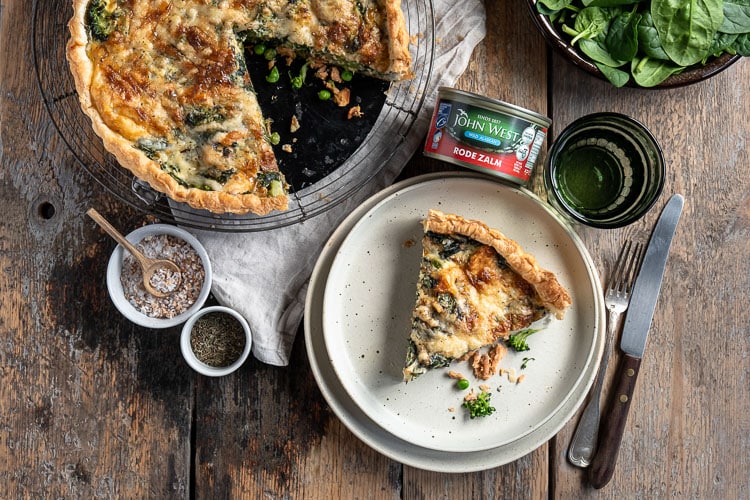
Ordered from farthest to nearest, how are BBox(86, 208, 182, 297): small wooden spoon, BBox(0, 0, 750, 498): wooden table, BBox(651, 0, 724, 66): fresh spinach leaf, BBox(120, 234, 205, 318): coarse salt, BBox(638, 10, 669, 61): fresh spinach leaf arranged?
BBox(0, 0, 750, 498): wooden table, BBox(120, 234, 205, 318): coarse salt, BBox(86, 208, 182, 297): small wooden spoon, BBox(638, 10, 669, 61): fresh spinach leaf, BBox(651, 0, 724, 66): fresh spinach leaf

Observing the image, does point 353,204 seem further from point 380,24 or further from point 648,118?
point 648,118

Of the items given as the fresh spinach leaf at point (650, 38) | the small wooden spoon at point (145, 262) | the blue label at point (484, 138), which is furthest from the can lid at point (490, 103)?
the small wooden spoon at point (145, 262)

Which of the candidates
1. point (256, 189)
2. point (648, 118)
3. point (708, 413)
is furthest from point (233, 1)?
point (708, 413)

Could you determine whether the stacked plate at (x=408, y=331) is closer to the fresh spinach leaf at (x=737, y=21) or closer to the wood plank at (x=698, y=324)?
the wood plank at (x=698, y=324)

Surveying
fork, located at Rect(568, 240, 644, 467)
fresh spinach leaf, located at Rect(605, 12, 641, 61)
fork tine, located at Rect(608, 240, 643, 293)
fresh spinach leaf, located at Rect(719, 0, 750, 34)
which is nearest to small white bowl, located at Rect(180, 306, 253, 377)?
fork, located at Rect(568, 240, 644, 467)

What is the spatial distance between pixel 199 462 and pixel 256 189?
154 centimetres

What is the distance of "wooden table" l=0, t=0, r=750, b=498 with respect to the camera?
354 cm

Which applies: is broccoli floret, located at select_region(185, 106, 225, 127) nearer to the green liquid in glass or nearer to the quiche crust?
the quiche crust

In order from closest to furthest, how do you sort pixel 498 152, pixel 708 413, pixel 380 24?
pixel 498 152
pixel 380 24
pixel 708 413

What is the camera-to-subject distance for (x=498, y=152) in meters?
3.14

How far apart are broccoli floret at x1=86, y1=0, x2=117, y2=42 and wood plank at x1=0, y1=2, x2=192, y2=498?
748 millimetres

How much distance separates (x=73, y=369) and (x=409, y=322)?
1.86 metres

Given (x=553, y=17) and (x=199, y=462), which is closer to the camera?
(x=553, y=17)

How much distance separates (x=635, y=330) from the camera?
3494 millimetres
